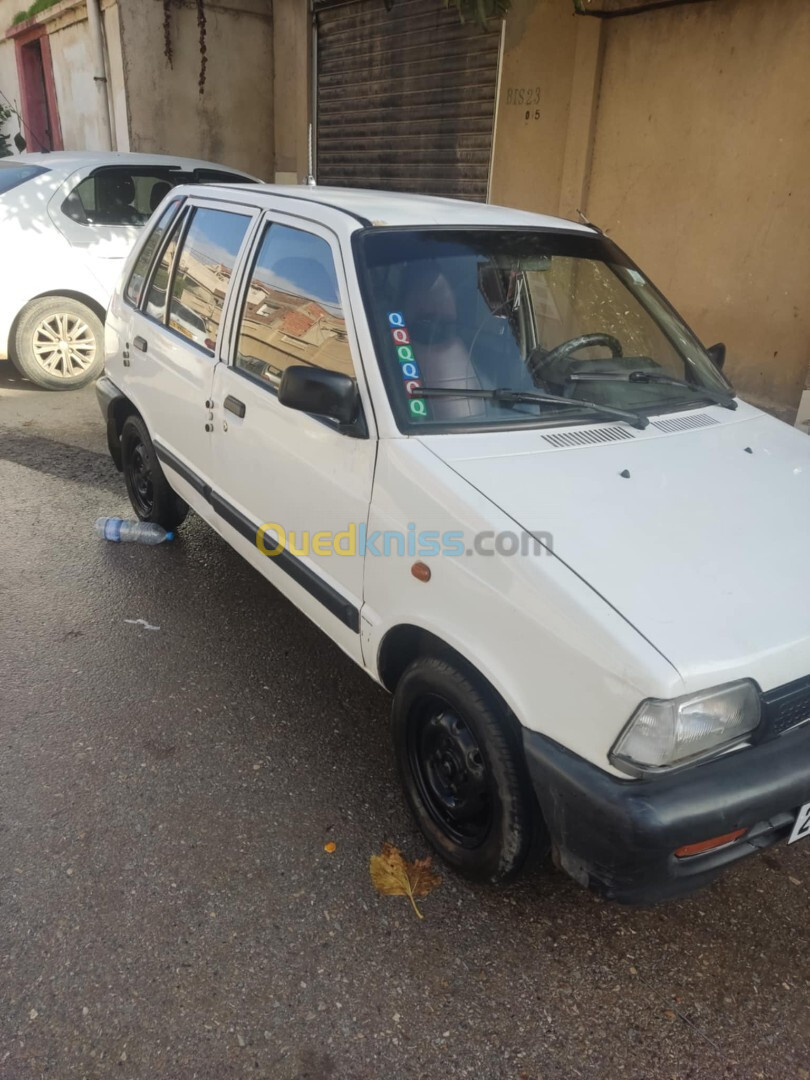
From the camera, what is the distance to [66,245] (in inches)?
273

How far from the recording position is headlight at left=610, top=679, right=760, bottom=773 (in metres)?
1.83

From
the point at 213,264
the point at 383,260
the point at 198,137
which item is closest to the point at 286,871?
the point at 383,260

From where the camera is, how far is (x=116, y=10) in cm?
1075

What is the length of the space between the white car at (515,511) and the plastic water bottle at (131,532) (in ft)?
2.99

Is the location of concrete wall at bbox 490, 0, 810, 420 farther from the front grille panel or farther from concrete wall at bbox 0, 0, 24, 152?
concrete wall at bbox 0, 0, 24, 152

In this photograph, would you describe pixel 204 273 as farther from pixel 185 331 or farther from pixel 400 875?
pixel 400 875

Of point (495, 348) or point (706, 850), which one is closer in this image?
point (706, 850)

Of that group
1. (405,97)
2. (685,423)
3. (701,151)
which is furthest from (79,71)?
(685,423)

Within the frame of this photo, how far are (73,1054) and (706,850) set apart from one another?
5.21ft

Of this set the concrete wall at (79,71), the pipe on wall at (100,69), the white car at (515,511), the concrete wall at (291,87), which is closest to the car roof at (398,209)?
the white car at (515,511)

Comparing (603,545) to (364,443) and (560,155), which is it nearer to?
(364,443)

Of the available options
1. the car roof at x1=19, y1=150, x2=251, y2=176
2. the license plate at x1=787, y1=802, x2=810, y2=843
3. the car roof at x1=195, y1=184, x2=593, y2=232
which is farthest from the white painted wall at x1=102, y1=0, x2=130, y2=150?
the license plate at x1=787, y1=802, x2=810, y2=843

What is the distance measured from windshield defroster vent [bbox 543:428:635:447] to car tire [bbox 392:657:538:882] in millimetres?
767

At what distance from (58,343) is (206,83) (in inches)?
240
